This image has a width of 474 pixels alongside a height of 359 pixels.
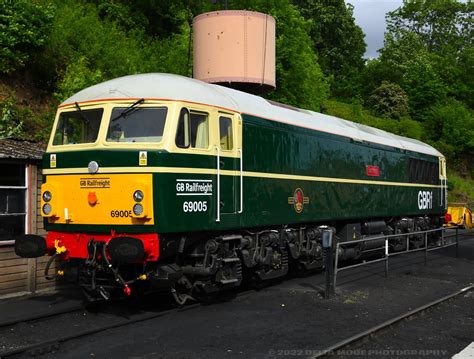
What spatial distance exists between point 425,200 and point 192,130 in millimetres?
12654

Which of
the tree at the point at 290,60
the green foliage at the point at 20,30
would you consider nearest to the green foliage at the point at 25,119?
the green foliage at the point at 20,30

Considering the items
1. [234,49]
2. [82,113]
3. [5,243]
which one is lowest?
[5,243]

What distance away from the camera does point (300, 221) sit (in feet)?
38.2

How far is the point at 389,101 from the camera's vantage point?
50094mm

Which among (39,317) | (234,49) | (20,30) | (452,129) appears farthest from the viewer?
(452,129)

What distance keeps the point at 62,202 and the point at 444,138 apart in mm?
42421

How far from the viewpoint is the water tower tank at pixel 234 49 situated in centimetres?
1562

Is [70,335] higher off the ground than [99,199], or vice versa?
[99,199]

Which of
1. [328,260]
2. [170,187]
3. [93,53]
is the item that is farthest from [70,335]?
[93,53]

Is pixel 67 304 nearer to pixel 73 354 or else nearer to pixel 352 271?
pixel 73 354

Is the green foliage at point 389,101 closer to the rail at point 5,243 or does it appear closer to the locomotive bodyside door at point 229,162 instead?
the locomotive bodyside door at point 229,162

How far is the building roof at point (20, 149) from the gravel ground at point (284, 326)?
303cm

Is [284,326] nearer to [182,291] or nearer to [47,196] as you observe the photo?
[182,291]

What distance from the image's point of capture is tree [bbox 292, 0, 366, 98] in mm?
57938
